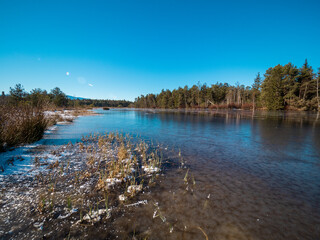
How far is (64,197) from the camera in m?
3.69

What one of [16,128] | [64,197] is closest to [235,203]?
[64,197]

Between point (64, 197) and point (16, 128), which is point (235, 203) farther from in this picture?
point (16, 128)

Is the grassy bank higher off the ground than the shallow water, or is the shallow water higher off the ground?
the grassy bank

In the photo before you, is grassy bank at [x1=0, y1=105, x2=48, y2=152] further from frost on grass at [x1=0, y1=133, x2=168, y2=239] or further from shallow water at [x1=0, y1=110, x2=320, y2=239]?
shallow water at [x1=0, y1=110, x2=320, y2=239]

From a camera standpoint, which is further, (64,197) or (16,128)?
(16,128)

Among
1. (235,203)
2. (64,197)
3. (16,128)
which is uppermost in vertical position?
(16,128)

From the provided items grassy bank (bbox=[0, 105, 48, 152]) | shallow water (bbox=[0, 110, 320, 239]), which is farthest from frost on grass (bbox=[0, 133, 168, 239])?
grassy bank (bbox=[0, 105, 48, 152])

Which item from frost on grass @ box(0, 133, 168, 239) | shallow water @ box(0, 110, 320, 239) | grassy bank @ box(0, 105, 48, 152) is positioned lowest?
shallow water @ box(0, 110, 320, 239)

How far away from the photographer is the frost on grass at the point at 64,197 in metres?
2.77

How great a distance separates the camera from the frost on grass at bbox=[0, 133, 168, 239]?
2.77 metres

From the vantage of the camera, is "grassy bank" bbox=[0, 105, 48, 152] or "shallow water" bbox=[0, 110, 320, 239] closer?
"shallow water" bbox=[0, 110, 320, 239]

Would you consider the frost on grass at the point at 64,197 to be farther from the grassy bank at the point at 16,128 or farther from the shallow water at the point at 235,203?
the grassy bank at the point at 16,128

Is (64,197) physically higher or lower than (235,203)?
higher

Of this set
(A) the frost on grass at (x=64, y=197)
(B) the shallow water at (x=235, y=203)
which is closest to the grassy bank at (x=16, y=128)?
(A) the frost on grass at (x=64, y=197)
